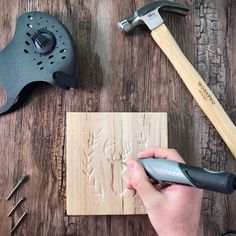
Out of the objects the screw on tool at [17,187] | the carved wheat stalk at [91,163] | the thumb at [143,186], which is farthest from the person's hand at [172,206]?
the screw on tool at [17,187]

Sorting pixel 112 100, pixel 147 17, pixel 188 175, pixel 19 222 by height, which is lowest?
pixel 19 222

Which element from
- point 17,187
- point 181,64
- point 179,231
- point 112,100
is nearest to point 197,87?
point 181,64

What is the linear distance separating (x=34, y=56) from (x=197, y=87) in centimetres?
33

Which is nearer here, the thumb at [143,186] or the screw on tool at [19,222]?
A: the thumb at [143,186]

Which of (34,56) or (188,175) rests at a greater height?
(34,56)

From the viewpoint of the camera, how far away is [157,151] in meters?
0.77

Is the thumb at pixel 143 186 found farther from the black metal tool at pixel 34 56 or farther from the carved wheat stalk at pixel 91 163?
the black metal tool at pixel 34 56

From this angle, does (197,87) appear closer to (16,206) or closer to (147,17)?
(147,17)

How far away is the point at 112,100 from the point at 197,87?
0.18m

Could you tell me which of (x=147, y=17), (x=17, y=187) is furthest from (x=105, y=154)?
(x=147, y=17)

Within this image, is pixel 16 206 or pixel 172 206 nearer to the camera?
pixel 172 206

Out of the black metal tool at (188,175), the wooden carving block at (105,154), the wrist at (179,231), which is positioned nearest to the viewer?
the black metal tool at (188,175)

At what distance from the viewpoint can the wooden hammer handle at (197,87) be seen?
83cm

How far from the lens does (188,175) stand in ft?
2.07
